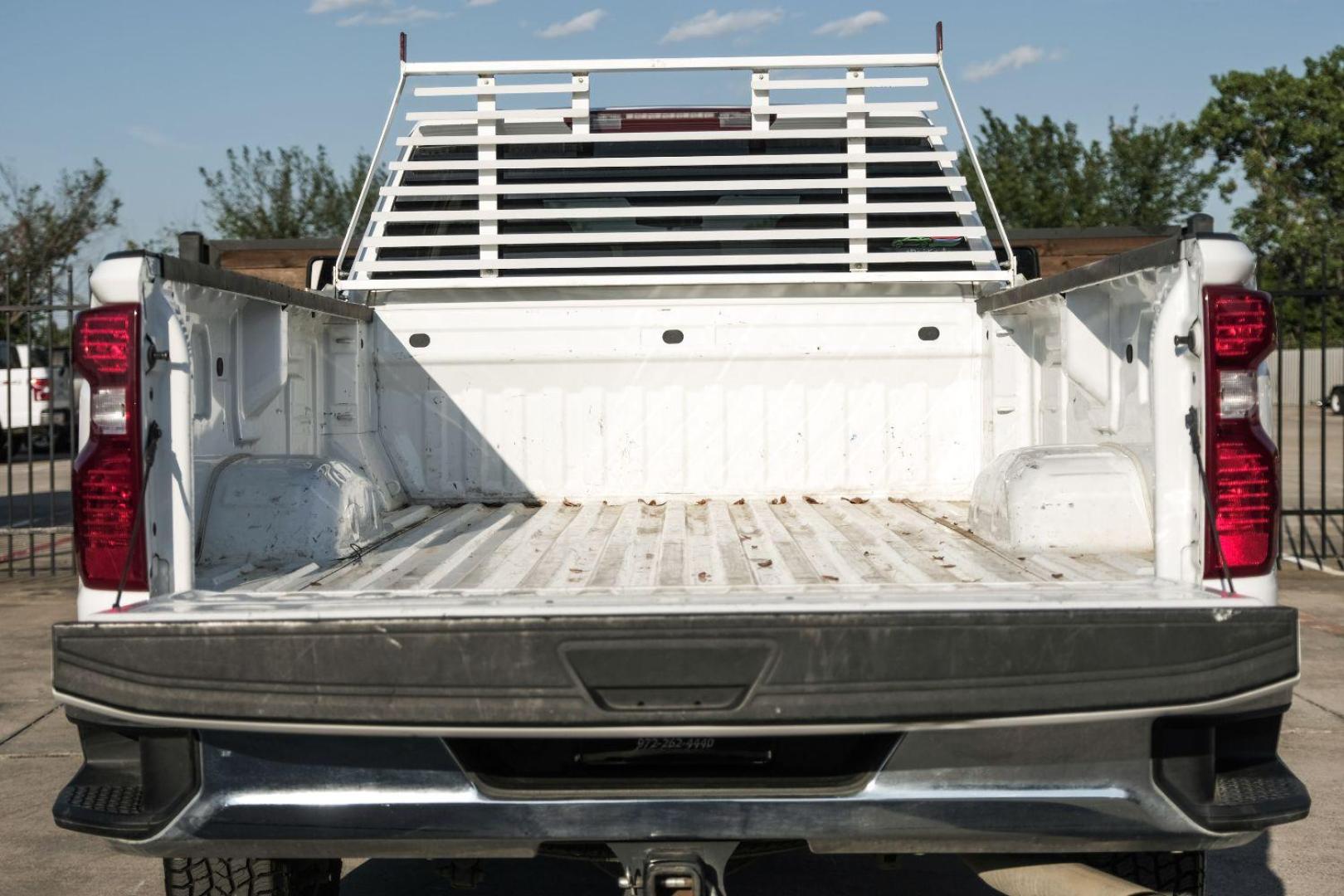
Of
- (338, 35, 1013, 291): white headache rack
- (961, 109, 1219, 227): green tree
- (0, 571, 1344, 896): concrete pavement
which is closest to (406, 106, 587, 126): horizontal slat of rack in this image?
(338, 35, 1013, 291): white headache rack

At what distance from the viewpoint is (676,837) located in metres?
2.68

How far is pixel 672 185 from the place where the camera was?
5.43m

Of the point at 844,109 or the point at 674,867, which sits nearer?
the point at 674,867

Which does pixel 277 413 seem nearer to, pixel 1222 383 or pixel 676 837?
pixel 676 837

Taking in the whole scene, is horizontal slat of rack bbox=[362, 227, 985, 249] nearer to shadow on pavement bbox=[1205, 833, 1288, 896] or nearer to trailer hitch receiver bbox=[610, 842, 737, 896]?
shadow on pavement bbox=[1205, 833, 1288, 896]

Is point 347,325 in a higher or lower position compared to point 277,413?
higher

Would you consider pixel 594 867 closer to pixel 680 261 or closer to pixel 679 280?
pixel 679 280

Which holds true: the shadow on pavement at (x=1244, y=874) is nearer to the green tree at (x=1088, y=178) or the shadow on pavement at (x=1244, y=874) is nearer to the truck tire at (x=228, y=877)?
the truck tire at (x=228, y=877)

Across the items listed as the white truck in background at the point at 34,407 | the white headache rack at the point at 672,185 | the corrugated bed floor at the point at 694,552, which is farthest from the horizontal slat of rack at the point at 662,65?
the white truck in background at the point at 34,407

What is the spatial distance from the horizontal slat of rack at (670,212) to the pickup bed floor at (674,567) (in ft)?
4.03

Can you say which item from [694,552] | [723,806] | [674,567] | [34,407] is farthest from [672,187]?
[34,407]

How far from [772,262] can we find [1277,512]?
247 cm

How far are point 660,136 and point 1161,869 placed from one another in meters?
3.31

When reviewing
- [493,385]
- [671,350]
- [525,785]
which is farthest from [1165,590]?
[493,385]
